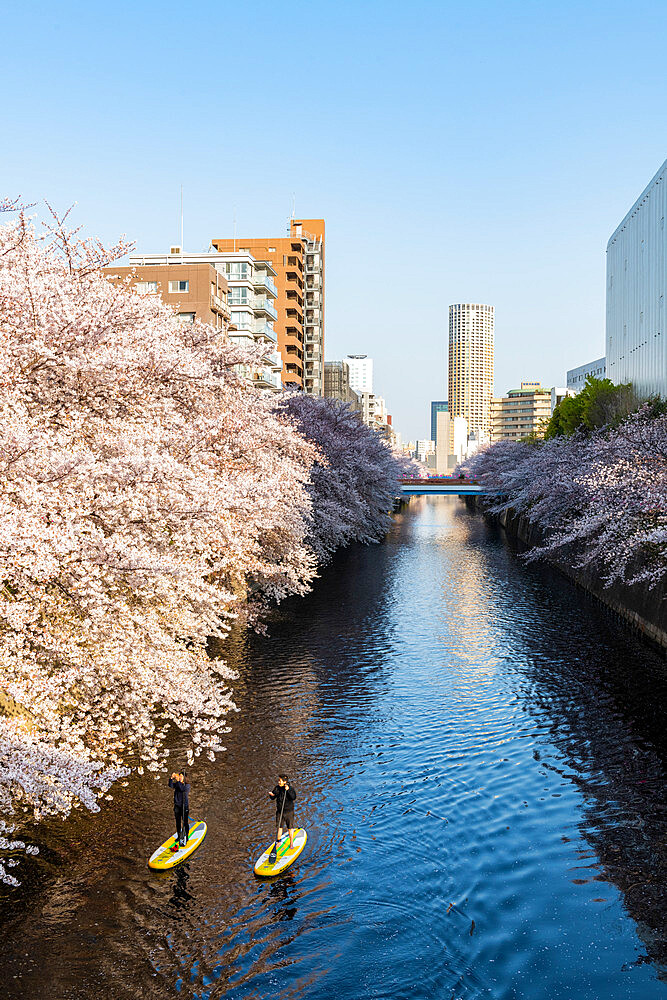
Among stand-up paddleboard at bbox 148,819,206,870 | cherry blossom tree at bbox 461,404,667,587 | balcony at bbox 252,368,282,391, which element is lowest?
stand-up paddleboard at bbox 148,819,206,870

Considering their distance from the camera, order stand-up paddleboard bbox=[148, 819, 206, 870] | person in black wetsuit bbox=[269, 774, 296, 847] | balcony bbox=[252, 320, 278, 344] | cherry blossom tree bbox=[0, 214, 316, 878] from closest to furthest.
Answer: cherry blossom tree bbox=[0, 214, 316, 878] < stand-up paddleboard bbox=[148, 819, 206, 870] < person in black wetsuit bbox=[269, 774, 296, 847] < balcony bbox=[252, 320, 278, 344]

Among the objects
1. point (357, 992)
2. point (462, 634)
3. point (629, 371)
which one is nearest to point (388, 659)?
point (462, 634)

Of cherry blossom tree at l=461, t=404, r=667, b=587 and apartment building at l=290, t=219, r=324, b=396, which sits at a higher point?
apartment building at l=290, t=219, r=324, b=396

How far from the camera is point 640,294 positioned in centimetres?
6294

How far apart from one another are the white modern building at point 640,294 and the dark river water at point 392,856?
1343 inches

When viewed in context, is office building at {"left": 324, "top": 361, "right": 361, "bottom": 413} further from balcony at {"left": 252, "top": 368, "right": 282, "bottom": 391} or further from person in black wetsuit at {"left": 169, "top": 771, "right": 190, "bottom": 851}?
person in black wetsuit at {"left": 169, "top": 771, "right": 190, "bottom": 851}

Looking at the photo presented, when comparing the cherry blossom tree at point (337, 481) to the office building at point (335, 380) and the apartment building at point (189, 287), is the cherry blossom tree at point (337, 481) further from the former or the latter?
the office building at point (335, 380)

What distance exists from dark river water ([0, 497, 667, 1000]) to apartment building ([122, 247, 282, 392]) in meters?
45.3

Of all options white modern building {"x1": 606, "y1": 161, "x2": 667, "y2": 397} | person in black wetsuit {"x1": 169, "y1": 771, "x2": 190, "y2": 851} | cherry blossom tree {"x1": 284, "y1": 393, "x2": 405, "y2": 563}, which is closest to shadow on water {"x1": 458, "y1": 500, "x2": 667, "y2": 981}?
person in black wetsuit {"x1": 169, "y1": 771, "x2": 190, "y2": 851}

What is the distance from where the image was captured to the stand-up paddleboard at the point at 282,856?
14438mm

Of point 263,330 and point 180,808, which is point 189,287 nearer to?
point 263,330

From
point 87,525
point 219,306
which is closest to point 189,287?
point 219,306

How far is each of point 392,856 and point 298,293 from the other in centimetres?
10181

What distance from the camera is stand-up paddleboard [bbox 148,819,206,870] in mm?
14609
